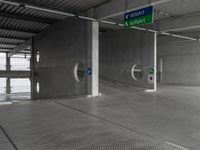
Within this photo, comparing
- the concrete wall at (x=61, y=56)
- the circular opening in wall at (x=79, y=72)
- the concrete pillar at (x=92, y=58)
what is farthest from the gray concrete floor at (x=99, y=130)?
Answer: the concrete wall at (x=61, y=56)

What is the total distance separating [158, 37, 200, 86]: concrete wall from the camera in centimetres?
1470

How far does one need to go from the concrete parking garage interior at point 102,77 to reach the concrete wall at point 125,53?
0.21 ft

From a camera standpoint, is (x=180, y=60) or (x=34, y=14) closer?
(x=34, y=14)

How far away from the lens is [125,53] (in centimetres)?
1333

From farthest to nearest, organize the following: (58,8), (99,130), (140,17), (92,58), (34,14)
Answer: (34,14), (92,58), (58,8), (140,17), (99,130)

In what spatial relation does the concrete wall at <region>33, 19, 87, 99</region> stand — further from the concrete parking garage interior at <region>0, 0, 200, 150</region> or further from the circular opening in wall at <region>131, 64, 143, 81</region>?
the circular opening in wall at <region>131, 64, 143, 81</region>

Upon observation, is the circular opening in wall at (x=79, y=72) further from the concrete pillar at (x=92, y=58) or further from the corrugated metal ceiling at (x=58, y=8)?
the corrugated metal ceiling at (x=58, y=8)

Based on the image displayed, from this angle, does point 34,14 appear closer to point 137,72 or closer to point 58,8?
point 58,8

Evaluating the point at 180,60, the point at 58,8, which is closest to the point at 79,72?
the point at 58,8

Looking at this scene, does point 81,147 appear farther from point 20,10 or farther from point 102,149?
point 20,10

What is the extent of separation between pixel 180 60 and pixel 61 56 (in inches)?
365

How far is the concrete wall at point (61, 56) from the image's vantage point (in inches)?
389

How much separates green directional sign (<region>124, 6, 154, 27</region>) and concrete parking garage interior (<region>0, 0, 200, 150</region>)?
0.20 meters

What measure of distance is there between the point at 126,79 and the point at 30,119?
30.2ft
